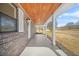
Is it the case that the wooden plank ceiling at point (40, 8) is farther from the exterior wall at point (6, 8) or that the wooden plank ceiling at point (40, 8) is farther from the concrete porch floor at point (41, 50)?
the concrete porch floor at point (41, 50)

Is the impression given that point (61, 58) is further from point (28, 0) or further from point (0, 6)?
→ point (0, 6)

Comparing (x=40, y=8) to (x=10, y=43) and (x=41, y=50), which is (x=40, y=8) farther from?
(x=10, y=43)

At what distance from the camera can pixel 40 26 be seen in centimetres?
1961

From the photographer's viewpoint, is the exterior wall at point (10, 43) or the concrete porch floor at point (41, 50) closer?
the exterior wall at point (10, 43)

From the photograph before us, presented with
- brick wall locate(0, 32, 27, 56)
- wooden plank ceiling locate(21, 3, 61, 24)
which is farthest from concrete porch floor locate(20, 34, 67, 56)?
wooden plank ceiling locate(21, 3, 61, 24)

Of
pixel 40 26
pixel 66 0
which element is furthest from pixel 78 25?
pixel 40 26

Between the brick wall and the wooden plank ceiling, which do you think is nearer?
the brick wall

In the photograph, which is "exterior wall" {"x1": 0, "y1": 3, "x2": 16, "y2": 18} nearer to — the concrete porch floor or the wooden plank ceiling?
the wooden plank ceiling

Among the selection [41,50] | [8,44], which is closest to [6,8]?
[8,44]

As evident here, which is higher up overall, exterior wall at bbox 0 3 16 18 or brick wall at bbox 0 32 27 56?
exterior wall at bbox 0 3 16 18

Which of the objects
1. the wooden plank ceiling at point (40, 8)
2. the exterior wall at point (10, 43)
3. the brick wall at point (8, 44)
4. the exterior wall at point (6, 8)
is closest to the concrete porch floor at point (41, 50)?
the exterior wall at point (10, 43)

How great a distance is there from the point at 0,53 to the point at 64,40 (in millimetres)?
7334

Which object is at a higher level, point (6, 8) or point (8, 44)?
point (6, 8)

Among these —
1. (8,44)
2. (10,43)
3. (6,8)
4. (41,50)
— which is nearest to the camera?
(6,8)
